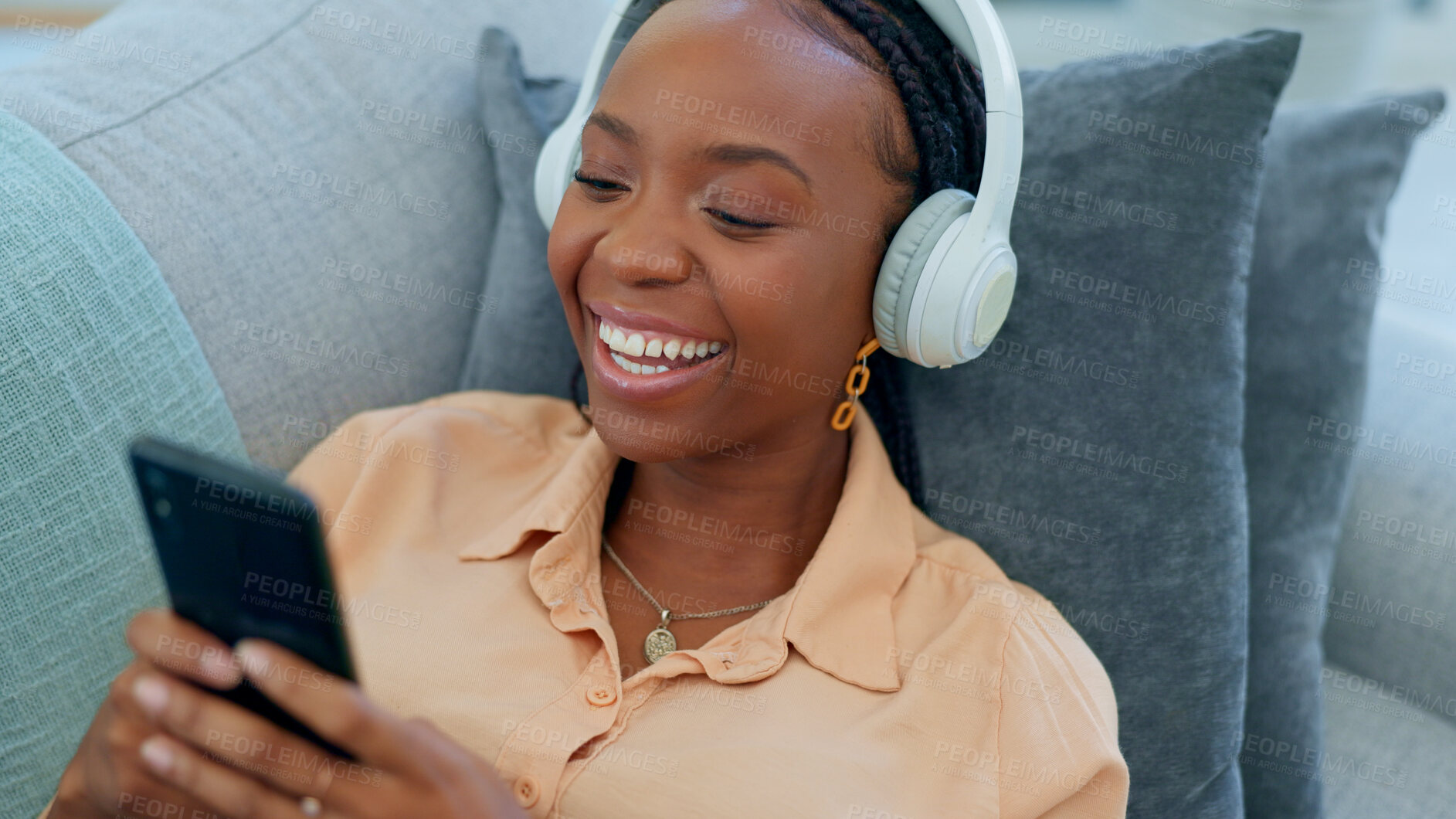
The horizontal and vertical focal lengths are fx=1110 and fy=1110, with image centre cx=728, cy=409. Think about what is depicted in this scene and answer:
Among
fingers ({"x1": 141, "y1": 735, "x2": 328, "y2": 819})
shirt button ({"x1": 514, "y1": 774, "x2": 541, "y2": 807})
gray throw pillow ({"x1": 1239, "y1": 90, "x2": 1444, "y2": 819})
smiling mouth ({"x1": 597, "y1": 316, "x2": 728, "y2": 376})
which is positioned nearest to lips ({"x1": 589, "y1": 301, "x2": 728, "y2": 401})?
smiling mouth ({"x1": 597, "y1": 316, "x2": 728, "y2": 376})

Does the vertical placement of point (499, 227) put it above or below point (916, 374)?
above

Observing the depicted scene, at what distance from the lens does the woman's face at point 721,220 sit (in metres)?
1.04

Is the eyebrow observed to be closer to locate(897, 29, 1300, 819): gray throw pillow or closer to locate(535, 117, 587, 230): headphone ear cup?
locate(535, 117, 587, 230): headphone ear cup

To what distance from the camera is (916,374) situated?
142 centimetres

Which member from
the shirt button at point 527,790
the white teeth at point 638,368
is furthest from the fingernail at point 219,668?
the white teeth at point 638,368

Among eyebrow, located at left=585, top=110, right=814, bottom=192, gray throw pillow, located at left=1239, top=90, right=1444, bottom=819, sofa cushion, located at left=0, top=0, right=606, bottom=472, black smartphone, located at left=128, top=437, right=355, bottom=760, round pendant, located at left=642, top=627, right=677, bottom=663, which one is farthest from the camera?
gray throw pillow, located at left=1239, top=90, right=1444, bottom=819

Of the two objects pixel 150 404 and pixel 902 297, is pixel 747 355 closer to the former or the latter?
pixel 902 297

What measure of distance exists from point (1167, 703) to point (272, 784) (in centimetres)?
96

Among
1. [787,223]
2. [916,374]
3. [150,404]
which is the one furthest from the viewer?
[916,374]

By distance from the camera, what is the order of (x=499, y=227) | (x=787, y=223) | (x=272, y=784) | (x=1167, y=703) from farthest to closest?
1. (x=499, y=227)
2. (x=1167, y=703)
3. (x=787, y=223)
4. (x=272, y=784)

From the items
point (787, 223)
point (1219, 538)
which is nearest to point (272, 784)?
point (787, 223)

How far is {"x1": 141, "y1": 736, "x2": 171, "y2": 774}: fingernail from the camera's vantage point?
759 mm

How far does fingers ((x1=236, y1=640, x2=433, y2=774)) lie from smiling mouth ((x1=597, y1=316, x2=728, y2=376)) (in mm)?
435

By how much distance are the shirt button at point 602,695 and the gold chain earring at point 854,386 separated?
1.25ft
